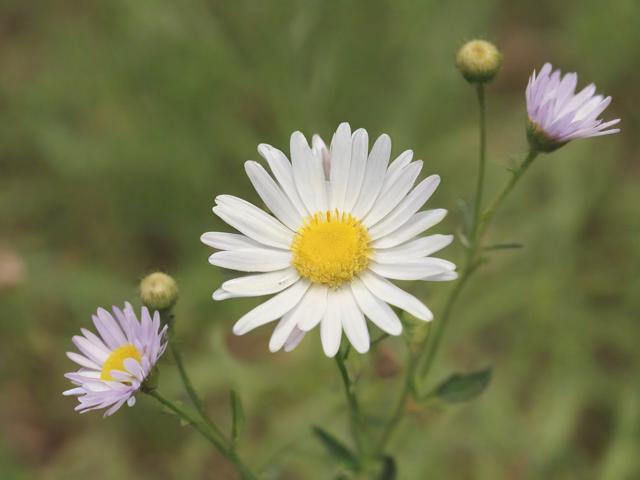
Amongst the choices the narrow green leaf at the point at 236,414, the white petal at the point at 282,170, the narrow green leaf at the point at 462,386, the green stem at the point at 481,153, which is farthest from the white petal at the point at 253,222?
the narrow green leaf at the point at 462,386

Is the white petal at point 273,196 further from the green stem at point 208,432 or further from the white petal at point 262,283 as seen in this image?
the green stem at point 208,432

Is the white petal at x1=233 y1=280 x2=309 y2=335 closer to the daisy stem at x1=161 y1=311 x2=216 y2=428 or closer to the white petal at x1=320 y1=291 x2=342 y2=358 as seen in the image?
the white petal at x1=320 y1=291 x2=342 y2=358

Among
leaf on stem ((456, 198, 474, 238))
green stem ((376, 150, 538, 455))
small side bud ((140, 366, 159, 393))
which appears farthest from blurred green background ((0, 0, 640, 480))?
small side bud ((140, 366, 159, 393))

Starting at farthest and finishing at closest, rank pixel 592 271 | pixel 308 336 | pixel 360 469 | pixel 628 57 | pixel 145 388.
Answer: pixel 628 57 < pixel 592 271 < pixel 308 336 < pixel 360 469 < pixel 145 388

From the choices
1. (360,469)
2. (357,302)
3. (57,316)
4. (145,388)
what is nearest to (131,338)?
(145,388)

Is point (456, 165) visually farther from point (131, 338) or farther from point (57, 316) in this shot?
point (131, 338)

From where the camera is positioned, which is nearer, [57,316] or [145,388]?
[145,388]
